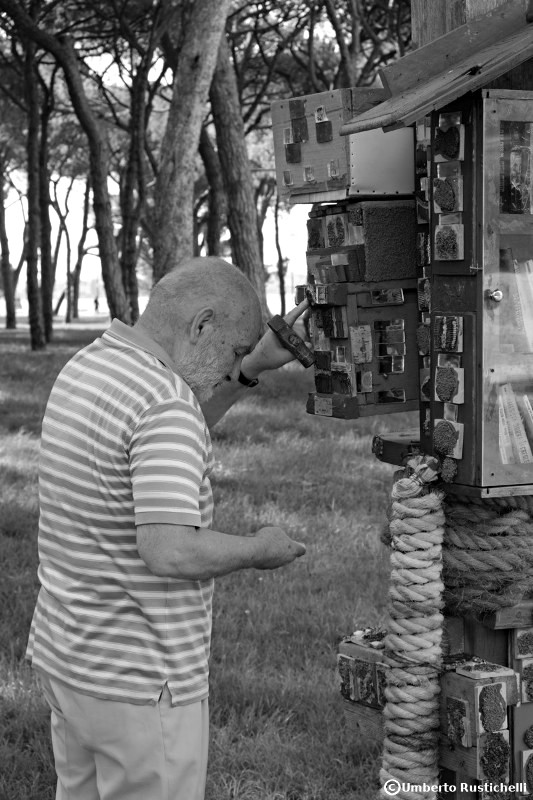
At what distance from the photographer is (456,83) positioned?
224cm

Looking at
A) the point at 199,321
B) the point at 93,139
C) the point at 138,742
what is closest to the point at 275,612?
the point at 138,742

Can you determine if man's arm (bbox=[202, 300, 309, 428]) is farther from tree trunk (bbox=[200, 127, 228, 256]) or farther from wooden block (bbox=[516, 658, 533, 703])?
tree trunk (bbox=[200, 127, 228, 256])

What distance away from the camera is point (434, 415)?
251cm

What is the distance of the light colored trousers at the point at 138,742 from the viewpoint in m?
2.33

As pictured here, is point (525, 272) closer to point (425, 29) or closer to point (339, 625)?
point (425, 29)

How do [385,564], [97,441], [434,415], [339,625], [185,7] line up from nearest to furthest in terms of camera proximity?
[97,441] < [434,415] < [339,625] < [385,564] < [185,7]

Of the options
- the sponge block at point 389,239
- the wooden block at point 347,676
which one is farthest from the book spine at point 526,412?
the wooden block at point 347,676

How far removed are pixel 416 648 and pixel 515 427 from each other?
56cm

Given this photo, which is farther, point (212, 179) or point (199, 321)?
point (212, 179)

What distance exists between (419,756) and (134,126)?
1673 cm

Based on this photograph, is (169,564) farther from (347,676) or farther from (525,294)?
(525,294)

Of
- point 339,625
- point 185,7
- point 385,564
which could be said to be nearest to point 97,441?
point 339,625

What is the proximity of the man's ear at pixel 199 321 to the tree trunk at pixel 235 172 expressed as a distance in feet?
33.5

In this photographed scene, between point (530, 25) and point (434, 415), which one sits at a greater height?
point (530, 25)
